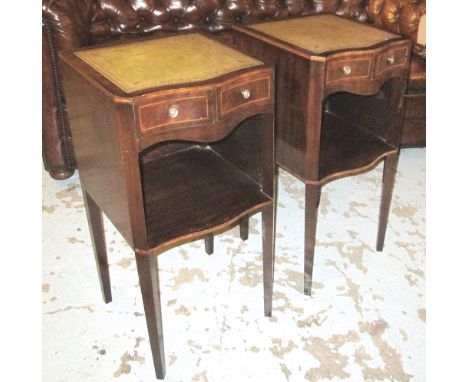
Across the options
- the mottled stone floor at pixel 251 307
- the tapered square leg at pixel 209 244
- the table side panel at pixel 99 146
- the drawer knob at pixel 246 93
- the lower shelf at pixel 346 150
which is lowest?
the mottled stone floor at pixel 251 307

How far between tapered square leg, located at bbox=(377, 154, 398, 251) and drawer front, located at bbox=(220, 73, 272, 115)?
670mm

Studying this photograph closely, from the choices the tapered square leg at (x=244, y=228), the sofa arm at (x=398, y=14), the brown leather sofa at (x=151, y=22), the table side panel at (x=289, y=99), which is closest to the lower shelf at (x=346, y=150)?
the table side panel at (x=289, y=99)

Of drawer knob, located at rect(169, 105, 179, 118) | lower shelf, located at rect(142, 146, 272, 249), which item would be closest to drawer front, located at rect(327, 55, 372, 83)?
lower shelf, located at rect(142, 146, 272, 249)

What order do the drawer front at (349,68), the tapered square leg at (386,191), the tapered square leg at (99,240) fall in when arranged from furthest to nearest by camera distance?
1. the tapered square leg at (386,191)
2. the tapered square leg at (99,240)
3. the drawer front at (349,68)

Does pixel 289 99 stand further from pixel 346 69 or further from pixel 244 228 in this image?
pixel 244 228

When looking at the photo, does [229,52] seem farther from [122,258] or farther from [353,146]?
[122,258]

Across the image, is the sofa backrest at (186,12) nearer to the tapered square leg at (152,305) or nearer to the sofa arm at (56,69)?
the sofa arm at (56,69)

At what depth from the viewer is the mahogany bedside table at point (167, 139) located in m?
1.09

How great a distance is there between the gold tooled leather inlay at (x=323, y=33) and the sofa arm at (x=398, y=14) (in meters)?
0.90

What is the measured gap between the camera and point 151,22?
2.24 meters

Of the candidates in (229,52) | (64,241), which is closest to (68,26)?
(64,241)

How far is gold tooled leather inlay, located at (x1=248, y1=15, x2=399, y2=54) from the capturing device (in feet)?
4.79

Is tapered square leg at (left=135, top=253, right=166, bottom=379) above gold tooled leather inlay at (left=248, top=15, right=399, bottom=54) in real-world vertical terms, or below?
below

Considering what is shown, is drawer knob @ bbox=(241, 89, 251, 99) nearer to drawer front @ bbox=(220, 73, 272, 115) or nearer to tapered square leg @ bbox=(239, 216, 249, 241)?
drawer front @ bbox=(220, 73, 272, 115)
